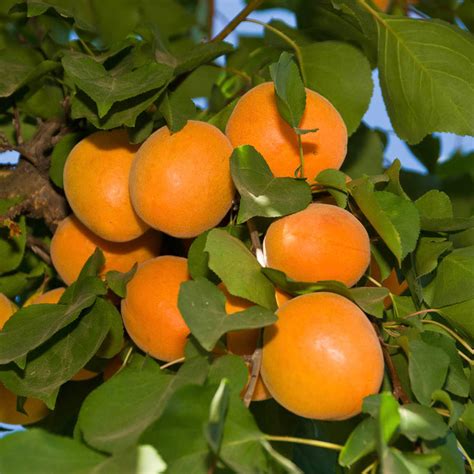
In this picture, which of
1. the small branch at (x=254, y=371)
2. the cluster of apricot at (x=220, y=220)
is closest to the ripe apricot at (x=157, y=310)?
the cluster of apricot at (x=220, y=220)

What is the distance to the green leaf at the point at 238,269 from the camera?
840mm

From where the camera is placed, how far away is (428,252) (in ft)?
3.22

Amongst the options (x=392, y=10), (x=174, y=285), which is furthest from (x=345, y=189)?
(x=392, y=10)

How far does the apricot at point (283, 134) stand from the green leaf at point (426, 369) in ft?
0.88

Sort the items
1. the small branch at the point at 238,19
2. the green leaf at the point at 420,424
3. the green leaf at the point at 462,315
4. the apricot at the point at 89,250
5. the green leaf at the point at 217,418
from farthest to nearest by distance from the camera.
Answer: the small branch at the point at 238,19, the apricot at the point at 89,250, the green leaf at the point at 462,315, the green leaf at the point at 420,424, the green leaf at the point at 217,418

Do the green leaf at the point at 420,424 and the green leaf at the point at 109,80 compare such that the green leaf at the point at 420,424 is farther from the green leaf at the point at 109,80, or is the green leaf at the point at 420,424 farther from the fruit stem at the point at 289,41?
the fruit stem at the point at 289,41

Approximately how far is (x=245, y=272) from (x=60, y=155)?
42 cm

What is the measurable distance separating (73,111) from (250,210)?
297mm

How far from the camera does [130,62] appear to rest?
3.54 feet

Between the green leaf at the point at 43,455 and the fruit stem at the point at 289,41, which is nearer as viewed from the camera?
the green leaf at the point at 43,455

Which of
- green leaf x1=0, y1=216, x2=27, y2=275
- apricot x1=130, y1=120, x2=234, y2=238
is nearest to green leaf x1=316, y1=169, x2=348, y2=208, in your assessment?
apricot x1=130, y1=120, x2=234, y2=238

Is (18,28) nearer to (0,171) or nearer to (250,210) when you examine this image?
(0,171)

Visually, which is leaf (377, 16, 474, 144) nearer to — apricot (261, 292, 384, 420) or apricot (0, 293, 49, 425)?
apricot (261, 292, 384, 420)

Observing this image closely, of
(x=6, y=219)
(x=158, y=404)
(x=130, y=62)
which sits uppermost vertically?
(x=130, y=62)
